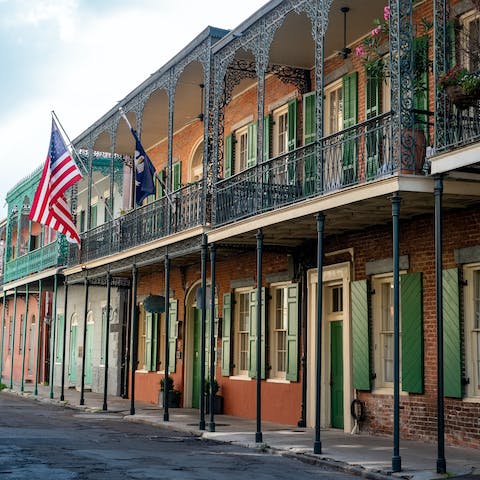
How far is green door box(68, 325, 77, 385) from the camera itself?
28.0 m

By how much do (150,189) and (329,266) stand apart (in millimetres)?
3906

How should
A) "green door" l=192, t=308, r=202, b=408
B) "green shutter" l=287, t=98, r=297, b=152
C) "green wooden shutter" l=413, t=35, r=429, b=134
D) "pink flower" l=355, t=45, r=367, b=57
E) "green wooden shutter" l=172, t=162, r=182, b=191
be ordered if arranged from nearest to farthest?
"green wooden shutter" l=413, t=35, r=429, b=134 → "pink flower" l=355, t=45, r=367, b=57 → "green shutter" l=287, t=98, r=297, b=152 → "green door" l=192, t=308, r=202, b=408 → "green wooden shutter" l=172, t=162, r=182, b=191

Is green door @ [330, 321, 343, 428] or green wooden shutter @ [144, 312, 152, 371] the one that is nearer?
green door @ [330, 321, 343, 428]

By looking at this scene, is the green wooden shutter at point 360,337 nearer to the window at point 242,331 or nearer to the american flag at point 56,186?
the window at point 242,331

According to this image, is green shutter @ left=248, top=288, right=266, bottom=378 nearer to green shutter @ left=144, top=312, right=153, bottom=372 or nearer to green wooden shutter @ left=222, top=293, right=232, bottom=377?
green wooden shutter @ left=222, top=293, right=232, bottom=377

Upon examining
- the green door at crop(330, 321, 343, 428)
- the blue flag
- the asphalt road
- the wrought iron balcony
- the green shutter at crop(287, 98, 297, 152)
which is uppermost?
the green shutter at crop(287, 98, 297, 152)

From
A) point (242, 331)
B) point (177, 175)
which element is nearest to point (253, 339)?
point (242, 331)

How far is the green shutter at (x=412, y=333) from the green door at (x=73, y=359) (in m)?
17.0

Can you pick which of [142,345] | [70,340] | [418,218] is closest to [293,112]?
[418,218]

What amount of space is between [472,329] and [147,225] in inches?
337

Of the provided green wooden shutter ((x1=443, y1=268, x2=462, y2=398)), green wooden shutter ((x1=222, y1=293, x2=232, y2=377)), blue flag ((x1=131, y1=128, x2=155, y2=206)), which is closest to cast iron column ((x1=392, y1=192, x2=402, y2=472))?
green wooden shutter ((x1=443, y1=268, x2=462, y2=398))

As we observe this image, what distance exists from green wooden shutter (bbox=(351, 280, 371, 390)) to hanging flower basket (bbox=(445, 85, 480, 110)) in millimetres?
4362

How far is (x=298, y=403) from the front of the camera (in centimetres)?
1545

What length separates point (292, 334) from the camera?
15742 millimetres
